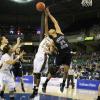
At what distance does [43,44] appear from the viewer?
9953mm

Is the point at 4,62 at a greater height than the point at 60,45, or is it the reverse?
the point at 60,45

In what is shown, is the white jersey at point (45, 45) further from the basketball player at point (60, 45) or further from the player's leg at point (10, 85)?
the player's leg at point (10, 85)

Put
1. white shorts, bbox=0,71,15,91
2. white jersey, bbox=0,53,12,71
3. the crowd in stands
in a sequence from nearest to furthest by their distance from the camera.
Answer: white jersey, bbox=0,53,12,71
white shorts, bbox=0,71,15,91
the crowd in stands

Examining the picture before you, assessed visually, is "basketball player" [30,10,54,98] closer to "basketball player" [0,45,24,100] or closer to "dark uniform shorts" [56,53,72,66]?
"dark uniform shorts" [56,53,72,66]

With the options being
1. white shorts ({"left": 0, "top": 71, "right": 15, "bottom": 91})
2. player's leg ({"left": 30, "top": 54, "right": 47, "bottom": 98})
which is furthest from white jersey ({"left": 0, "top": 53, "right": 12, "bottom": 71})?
player's leg ({"left": 30, "top": 54, "right": 47, "bottom": 98})

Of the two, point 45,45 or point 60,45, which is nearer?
point 60,45

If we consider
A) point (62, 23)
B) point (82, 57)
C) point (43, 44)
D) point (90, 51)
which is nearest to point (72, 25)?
point (62, 23)

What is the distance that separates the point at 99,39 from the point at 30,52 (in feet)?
45.7

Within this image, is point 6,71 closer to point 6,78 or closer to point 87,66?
point 6,78

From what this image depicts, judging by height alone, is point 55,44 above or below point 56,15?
below

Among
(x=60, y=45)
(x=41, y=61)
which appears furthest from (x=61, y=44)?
(x=41, y=61)

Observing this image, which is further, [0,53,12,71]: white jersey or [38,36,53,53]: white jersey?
[38,36,53,53]: white jersey

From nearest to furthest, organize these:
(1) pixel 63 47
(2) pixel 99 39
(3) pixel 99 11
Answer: (1) pixel 63 47
(2) pixel 99 39
(3) pixel 99 11

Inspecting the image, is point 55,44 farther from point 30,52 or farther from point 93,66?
point 30,52
